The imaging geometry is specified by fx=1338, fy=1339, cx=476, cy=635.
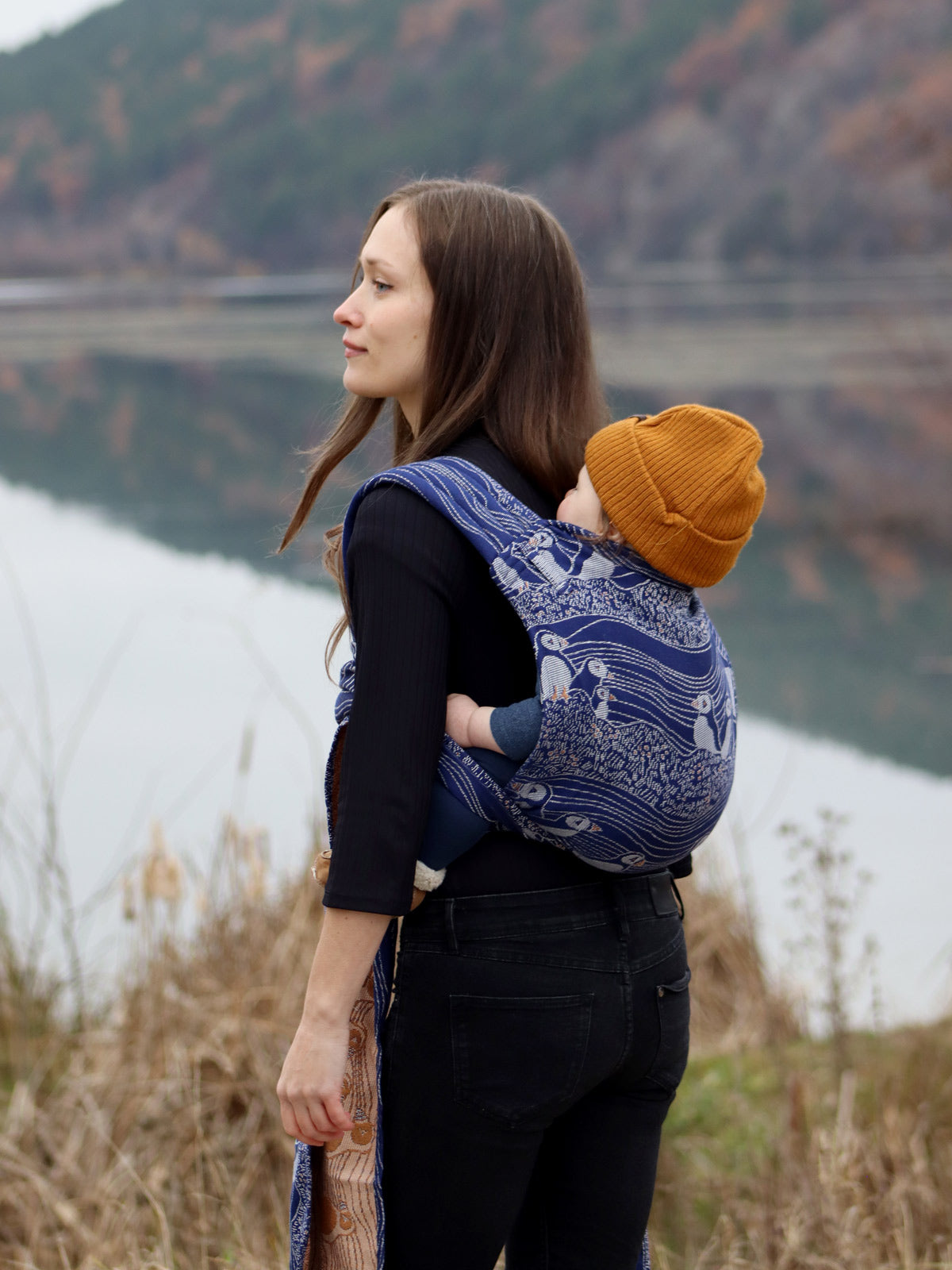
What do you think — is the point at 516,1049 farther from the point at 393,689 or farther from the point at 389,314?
the point at 389,314

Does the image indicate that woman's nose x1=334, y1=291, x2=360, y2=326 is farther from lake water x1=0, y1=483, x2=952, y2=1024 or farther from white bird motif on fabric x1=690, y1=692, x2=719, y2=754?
lake water x1=0, y1=483, x2=952, y2=1024

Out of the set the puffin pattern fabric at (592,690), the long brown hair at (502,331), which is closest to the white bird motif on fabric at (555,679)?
the puffin pattern fabric at (592,690)

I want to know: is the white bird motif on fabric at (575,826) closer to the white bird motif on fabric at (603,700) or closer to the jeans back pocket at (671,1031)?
the white bird motif on fabric at (603,700)

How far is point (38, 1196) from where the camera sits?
7.36 ft

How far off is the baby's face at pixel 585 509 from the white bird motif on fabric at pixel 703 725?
0.58 ft

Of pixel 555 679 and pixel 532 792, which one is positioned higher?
pixel 555 679

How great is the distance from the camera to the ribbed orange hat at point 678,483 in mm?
1161

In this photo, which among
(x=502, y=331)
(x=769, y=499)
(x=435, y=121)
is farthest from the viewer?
(x=435, y=121)

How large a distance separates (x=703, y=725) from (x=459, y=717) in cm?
22

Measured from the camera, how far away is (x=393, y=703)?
1145 millimetres

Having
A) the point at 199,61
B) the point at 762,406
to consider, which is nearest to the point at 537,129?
the point at 199,61

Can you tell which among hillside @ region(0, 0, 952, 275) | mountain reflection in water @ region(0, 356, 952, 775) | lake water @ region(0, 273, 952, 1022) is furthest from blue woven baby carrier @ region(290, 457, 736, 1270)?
hillside @ region(0, 0, 952, 275)

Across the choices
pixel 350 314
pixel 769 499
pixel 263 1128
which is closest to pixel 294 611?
pixel 769 499

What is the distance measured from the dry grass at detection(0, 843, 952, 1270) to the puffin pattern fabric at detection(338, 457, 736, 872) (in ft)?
3.29
